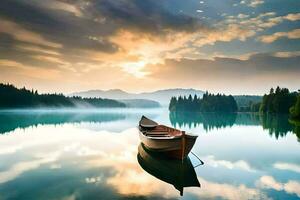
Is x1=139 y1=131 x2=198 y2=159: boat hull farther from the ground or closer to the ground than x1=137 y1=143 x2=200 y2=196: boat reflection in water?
farther from the ground

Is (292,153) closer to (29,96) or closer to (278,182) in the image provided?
(278,182)

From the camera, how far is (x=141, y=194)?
15430 millimetres

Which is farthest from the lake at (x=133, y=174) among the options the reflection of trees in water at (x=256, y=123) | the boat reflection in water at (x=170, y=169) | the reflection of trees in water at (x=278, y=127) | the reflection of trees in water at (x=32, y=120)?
the reflection of trees in water at (x=32, y=120)

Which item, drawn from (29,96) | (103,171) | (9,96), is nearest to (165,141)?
(103,171)

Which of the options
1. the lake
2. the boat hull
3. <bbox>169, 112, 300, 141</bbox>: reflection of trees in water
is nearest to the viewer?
the lake

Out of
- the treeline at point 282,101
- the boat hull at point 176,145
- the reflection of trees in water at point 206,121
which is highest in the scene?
the treeline at point 282,101

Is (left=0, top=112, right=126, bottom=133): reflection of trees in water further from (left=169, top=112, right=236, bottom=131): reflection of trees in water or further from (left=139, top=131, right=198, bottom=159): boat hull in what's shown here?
(left=139, top=131, right=198, bottom=159): boat hull

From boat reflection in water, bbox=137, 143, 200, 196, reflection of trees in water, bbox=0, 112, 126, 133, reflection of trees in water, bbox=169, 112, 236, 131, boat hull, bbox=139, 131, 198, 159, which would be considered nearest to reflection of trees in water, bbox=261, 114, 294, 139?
reflection of trees in water, bbox=169, 112, 236, 131

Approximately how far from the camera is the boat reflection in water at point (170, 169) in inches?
709

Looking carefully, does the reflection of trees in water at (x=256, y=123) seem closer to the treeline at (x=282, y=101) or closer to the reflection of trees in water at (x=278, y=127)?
the reflection of trees in water at (x=278, y=127)

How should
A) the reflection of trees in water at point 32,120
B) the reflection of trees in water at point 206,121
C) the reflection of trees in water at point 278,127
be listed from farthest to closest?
1. the reflection of trees in water at point 206,121
2. the reflection of trees in water at point 32,120
3. the reflection of trees in water at point 278,127

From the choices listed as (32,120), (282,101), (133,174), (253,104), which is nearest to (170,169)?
(133,174)

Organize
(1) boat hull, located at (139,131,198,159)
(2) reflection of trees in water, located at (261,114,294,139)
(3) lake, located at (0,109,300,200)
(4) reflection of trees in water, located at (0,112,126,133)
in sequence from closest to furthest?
(3) lake, located at (0,109,300,200)
(1) boat hull, located at (139,131,198,159)
(2) reflection of trees in water, located at (261,114,294,139)
(4) reflection of trees in water, located at (0,112,126,133)

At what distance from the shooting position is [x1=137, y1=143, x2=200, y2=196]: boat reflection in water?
1800cm
